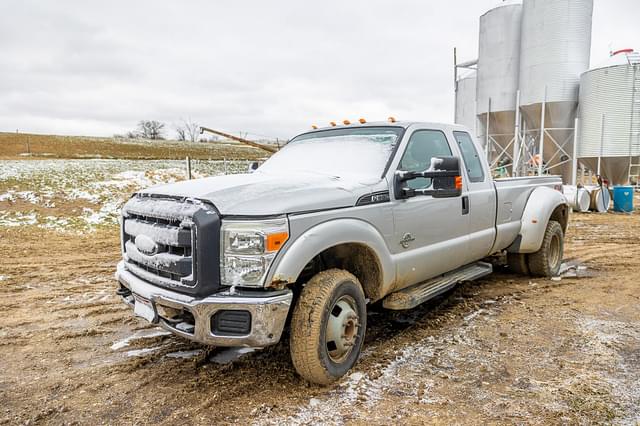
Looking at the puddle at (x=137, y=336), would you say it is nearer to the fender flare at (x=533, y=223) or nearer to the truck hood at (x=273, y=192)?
the truck hood at (x=273, y=192)

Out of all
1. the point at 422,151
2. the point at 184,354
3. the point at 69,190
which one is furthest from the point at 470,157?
the point at 69,190

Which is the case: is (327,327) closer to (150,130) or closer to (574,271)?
(574,271)

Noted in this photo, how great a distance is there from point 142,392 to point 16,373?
→ 45.2 inches

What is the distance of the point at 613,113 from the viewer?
680 inches

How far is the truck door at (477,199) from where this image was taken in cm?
481

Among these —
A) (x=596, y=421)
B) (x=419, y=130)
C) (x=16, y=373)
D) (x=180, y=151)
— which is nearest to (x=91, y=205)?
(x=16, y=373)

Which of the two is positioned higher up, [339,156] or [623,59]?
[623,59]

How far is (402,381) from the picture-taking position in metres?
3.39

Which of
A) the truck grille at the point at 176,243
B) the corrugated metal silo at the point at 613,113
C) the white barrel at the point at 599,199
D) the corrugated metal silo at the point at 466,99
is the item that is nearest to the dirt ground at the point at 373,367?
the truck grille at the point at 176,243

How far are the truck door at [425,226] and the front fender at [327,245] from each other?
0.61ft

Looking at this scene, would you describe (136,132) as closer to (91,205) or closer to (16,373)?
(91,205)

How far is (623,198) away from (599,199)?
0.92 meters

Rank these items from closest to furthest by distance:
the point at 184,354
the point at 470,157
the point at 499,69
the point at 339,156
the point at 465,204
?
the point at 184,354 → the point at 339,156 → the point at 465,204 → the point at 470,157 → the point at 499,69

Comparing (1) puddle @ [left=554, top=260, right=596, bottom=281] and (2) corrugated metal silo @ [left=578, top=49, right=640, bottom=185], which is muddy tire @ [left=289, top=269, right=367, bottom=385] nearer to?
(1) puddle @ [left=554, top=260, right=596, bottom=281]
